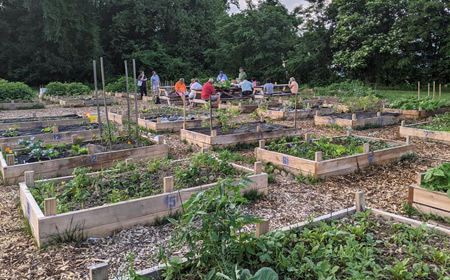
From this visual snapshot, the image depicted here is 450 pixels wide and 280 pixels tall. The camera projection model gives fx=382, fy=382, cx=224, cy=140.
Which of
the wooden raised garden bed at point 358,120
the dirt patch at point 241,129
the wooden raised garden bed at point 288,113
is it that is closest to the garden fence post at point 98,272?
the dirt patch at point 241,129

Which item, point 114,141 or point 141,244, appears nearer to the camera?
point 141,244

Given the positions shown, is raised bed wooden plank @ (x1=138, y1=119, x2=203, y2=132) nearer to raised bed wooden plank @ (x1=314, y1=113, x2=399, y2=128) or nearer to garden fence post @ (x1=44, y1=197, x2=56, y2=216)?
raised bed wooden plank @ (x1=314, y1=113, x2=399, y2=128)

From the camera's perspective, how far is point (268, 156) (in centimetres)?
667

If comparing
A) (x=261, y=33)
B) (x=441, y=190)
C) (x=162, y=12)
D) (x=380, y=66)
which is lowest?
(x=441, y=190)

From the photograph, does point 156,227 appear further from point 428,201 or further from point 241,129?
point 241,129

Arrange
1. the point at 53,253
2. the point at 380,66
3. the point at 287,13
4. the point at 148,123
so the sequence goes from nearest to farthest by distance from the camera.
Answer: the point at 53,253 → the point at 148,123 → the point at 380,66 → the point at 287,13

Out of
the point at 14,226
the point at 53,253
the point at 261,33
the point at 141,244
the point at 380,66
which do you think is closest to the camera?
the point at 53,253

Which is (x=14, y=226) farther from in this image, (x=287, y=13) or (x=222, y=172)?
(x=287, y=13)

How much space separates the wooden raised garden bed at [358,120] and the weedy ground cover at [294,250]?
7.57m

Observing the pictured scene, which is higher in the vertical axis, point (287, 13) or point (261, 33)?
point (287, 13)

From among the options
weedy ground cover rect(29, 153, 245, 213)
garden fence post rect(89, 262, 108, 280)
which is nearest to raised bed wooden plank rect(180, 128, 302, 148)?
weedy ground cover rect(29, 153, 245, 213)

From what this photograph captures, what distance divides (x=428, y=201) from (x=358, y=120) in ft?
21.8

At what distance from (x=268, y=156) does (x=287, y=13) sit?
108ft

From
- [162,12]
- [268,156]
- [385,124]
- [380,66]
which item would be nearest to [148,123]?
[268,156]
